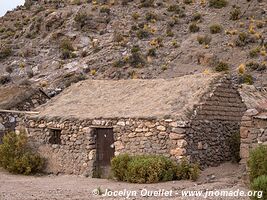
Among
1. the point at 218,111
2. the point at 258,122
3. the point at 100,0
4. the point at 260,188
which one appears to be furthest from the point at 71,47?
the point at 260,188

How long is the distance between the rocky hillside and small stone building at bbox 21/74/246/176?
11.8 m

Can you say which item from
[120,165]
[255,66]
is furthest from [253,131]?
[255,66]

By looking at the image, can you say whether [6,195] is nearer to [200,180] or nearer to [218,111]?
[200,180]

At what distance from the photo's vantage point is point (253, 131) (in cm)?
1320

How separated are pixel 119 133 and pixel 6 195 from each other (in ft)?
15.8

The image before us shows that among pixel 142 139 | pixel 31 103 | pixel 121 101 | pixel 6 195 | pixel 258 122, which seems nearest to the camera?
pixel 6 195

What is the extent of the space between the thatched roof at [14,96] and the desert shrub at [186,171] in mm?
8970

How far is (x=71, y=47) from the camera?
38.4 metres

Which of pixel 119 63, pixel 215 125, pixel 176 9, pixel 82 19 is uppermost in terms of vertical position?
pixel 176 9

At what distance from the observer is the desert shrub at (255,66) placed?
31.1 meters

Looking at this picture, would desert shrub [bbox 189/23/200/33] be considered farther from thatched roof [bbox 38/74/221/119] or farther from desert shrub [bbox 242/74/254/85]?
thatched roof [bbox 38/74/221/119]

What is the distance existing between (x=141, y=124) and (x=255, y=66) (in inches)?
706

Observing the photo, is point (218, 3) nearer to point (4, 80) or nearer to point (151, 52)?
point (151, 52)

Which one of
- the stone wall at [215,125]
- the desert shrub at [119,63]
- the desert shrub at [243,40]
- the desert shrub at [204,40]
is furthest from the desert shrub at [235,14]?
the stone wall at [215,125]
